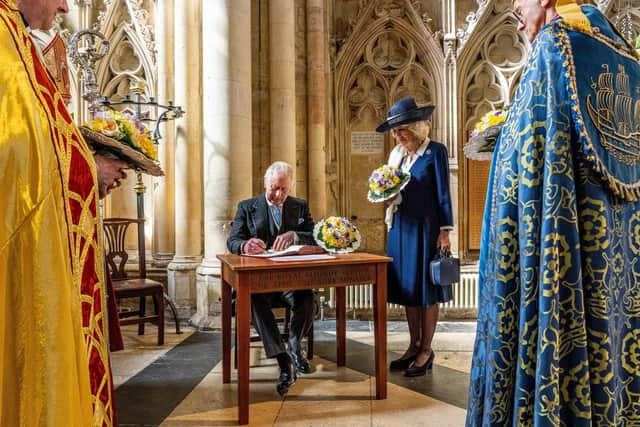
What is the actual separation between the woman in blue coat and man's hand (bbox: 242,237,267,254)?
956 mm

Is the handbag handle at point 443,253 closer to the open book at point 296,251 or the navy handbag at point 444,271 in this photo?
the navy handbag at point 444,271

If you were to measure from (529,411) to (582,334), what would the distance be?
0.89ft

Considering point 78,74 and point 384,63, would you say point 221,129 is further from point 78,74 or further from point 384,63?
point 384,63

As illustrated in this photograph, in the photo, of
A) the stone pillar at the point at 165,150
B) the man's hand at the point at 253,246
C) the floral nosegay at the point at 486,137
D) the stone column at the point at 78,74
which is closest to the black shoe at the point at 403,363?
the man's hand at the point at 253,246

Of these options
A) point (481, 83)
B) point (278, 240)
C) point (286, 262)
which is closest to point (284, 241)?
point (278, 240)

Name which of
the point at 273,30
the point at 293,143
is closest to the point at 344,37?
the point at 273,30

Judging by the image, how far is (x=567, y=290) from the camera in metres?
1.50

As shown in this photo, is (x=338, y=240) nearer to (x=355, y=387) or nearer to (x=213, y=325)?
(x=355, y=387)

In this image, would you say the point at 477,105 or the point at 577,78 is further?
the point at 477,105

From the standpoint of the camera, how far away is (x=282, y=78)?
255 inches

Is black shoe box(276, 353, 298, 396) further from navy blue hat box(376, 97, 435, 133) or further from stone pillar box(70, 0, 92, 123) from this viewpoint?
stone pillar box(70, 0, 92, 123)

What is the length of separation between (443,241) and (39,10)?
283 cm

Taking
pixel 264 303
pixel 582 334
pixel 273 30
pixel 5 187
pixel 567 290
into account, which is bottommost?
pixel 264 303

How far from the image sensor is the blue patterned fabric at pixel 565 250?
1.48m
